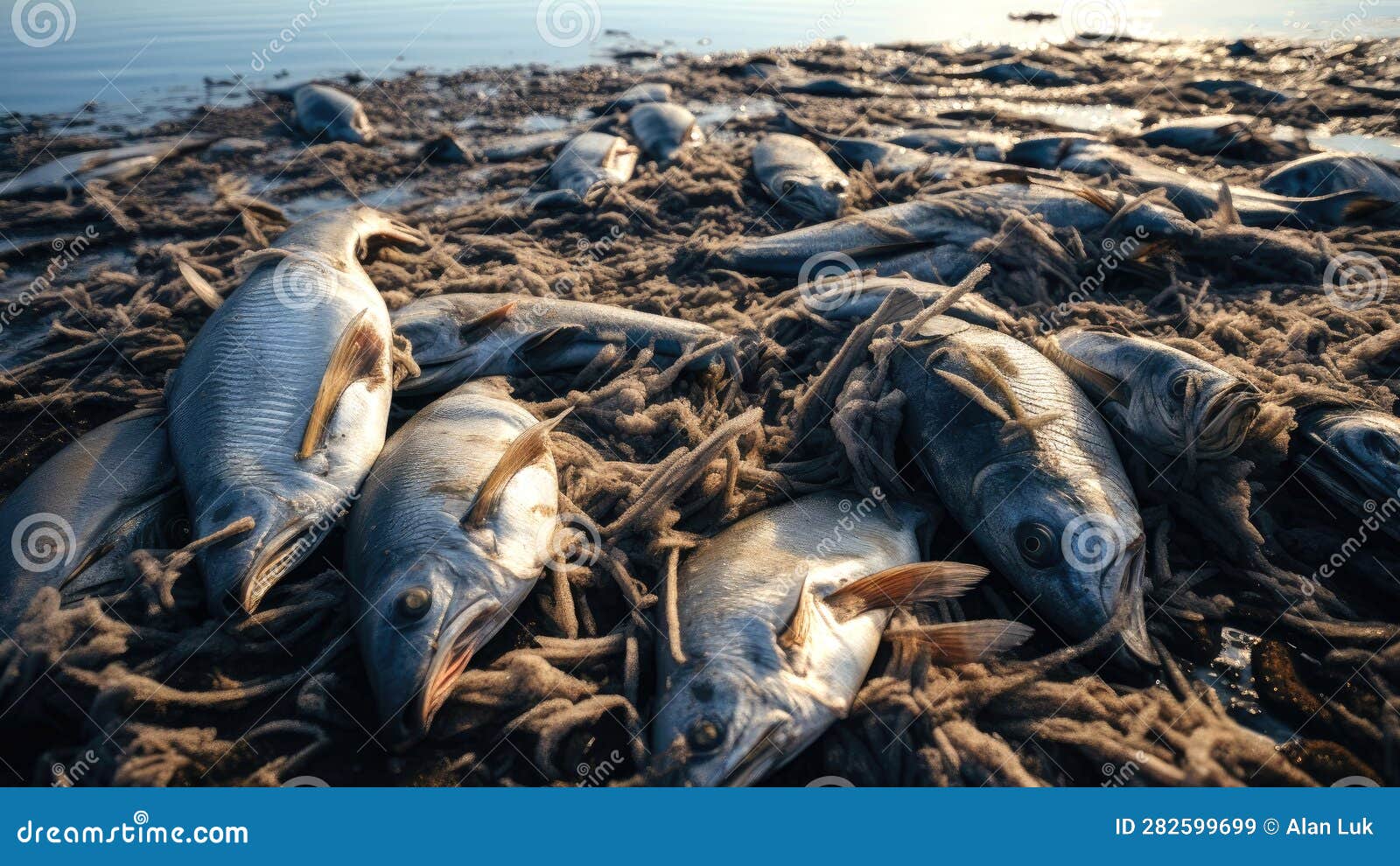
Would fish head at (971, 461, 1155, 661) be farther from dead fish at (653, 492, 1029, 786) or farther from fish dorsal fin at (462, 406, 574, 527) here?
fish dorsal fin at (462, 406, 574, 527)

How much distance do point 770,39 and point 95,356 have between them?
1373cm

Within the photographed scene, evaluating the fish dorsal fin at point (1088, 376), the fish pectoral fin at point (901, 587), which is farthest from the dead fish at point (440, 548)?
the fish dorsal fin at point (1088, 376)

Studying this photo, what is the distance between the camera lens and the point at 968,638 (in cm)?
268

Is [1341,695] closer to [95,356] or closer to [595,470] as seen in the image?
[595,470]

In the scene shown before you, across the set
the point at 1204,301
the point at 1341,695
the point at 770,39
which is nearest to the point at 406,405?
the point at 1341,695

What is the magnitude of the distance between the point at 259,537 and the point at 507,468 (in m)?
1.03

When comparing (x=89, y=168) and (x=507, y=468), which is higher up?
(x=89, y=168)

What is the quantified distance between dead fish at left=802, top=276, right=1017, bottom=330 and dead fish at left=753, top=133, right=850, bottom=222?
1.58m

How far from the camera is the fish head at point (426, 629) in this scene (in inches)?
99.3

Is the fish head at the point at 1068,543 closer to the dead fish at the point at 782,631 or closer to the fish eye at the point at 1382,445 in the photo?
the dead fish at the point at 782,631

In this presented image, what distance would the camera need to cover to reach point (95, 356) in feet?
15.2

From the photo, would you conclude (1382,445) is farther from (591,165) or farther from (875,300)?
(591,165)

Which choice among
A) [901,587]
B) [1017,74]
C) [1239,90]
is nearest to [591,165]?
[901,587]

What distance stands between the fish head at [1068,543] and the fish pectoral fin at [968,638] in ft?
0.70
